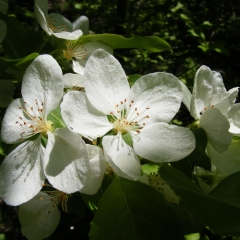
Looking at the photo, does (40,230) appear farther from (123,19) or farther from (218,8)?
(218,8)

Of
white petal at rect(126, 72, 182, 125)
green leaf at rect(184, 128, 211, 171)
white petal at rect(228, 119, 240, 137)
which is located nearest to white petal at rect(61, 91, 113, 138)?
white petal at rect(126, 72, 182, 125)

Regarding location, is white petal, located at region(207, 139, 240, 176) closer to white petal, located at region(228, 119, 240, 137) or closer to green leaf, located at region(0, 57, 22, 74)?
white petal, located at region(228, 119, 240, 137)

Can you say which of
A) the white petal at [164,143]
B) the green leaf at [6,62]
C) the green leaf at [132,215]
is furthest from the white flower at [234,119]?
the green leaf at [6,62]

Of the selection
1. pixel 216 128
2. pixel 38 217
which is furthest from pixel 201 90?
pixel 38 217

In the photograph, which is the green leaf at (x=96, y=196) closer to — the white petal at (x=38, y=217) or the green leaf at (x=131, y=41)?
the white petal at (x=38, y=217)

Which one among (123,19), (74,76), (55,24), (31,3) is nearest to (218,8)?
(123,19)

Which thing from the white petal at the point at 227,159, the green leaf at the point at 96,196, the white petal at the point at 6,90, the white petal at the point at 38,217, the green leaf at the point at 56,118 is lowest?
the white petal at the point at 38,217
